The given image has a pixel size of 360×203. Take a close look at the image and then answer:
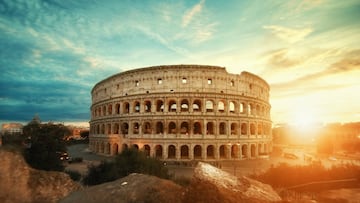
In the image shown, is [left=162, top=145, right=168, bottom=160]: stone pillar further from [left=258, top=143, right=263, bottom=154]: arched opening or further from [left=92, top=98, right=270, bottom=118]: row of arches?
[left=258, top=143, right=263, bottom=154]: arched opening

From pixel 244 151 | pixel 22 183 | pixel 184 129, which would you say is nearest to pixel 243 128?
pixel 244 151

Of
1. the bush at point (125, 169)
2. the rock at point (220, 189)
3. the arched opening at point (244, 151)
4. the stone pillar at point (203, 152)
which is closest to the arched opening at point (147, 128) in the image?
the stone pillar at point (203, 152)

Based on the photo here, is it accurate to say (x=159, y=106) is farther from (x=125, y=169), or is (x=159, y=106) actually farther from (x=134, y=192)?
(x=134, y=192)

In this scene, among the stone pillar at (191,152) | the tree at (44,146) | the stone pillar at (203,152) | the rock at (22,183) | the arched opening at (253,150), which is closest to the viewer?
the rock at (22,183)

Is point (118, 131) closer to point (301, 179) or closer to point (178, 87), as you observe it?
point (178, 87)

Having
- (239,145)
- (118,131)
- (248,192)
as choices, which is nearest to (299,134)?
(239,145)

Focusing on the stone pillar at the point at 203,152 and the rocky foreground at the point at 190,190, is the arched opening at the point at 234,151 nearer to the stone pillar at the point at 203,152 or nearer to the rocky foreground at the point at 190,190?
the stone pillar at the point at 203,152
